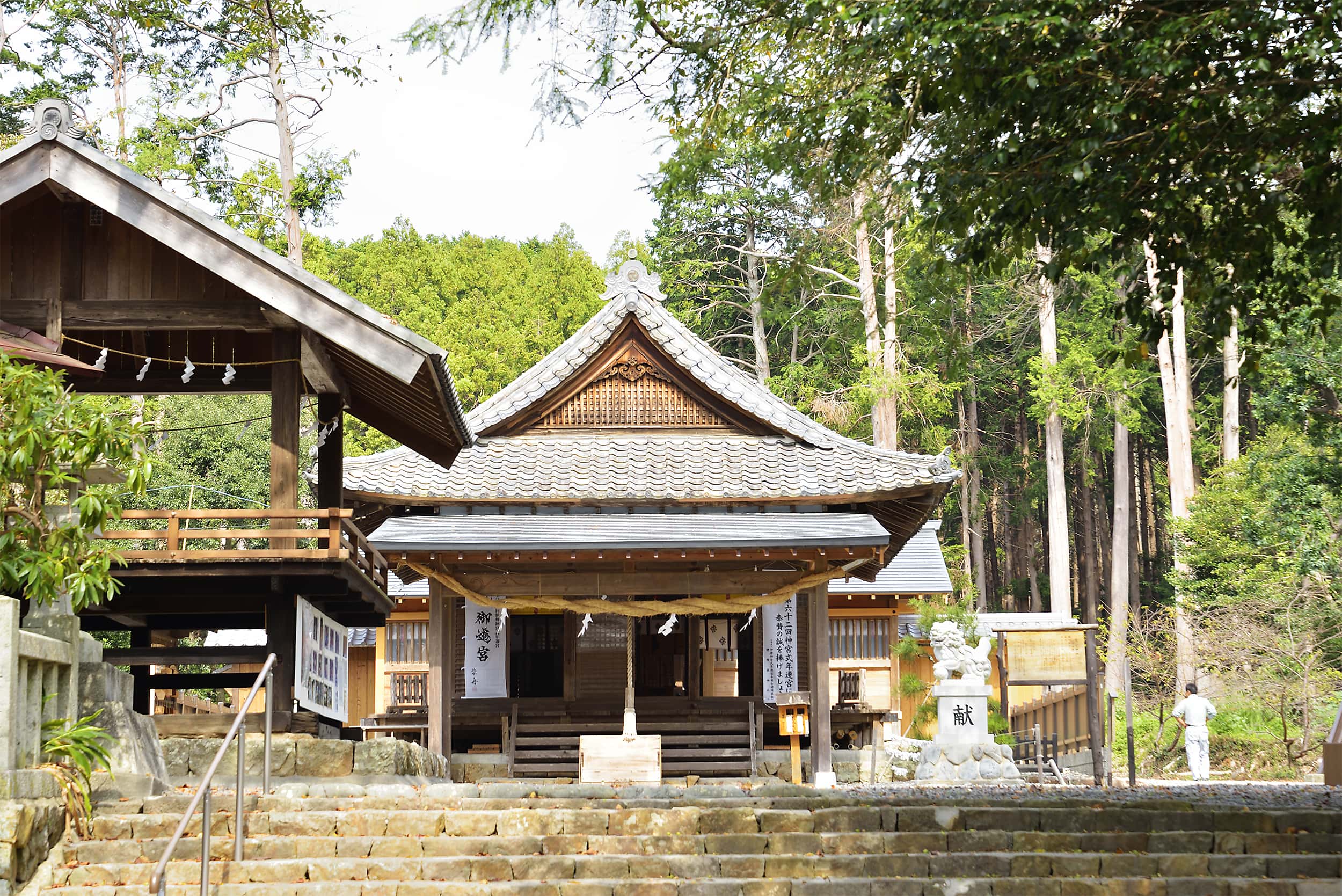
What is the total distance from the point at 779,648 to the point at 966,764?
348 cm

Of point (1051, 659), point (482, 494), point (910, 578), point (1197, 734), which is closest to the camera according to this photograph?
point (482, 494)

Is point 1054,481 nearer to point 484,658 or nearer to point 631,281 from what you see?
point 631,281

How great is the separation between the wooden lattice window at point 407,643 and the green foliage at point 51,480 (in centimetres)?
1317

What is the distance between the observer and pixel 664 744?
1872 centimetres

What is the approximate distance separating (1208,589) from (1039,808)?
894 inches

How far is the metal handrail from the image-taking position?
22.0 feet

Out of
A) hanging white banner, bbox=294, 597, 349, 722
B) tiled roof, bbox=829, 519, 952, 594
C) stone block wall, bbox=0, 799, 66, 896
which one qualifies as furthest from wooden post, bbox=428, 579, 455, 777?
tiled roof, bbox=829, 519, 952, 594

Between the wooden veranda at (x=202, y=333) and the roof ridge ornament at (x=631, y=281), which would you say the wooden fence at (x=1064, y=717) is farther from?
the wooden veranda at (x=202, y=333)

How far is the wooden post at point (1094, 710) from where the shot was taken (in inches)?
660

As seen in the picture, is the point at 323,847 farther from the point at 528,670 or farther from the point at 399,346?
the point at 528,670

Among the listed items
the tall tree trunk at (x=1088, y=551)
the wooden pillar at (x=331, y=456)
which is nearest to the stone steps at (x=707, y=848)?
the wooden pillar at (x=331, y=456)

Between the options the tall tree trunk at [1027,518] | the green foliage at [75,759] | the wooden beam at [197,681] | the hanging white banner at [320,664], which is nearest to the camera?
the green foliage at [75,759]

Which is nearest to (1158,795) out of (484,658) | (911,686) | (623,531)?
(623,531)

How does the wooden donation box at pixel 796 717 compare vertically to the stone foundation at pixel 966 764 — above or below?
above
